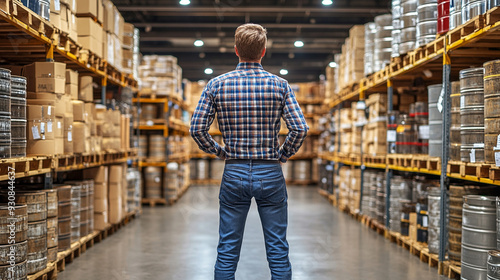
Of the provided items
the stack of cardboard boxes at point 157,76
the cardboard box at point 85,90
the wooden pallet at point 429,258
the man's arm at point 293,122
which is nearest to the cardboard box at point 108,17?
the cardboard box at point 85,90

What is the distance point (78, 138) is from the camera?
596cm

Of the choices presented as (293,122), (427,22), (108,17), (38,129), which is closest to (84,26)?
(108,17)

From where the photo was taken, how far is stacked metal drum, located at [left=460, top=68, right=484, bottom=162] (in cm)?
450

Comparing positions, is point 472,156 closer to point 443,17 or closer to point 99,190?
point 443,17

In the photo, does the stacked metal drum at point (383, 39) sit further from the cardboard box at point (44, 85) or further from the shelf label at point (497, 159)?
the cardboard box at point (44, 85)

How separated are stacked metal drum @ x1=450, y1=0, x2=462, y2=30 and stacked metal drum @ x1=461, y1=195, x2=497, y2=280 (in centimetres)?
180

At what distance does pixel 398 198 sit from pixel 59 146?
461 cm

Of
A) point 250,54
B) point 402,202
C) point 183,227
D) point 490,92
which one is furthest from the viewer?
point 183,227

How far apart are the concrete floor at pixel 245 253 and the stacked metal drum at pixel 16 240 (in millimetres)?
950

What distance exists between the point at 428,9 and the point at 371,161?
315 cm

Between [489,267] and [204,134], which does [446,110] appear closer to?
[489,267]

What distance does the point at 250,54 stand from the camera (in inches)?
126

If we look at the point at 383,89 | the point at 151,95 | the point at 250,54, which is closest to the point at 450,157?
the point at 250,54

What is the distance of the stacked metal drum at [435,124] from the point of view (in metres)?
5.56
